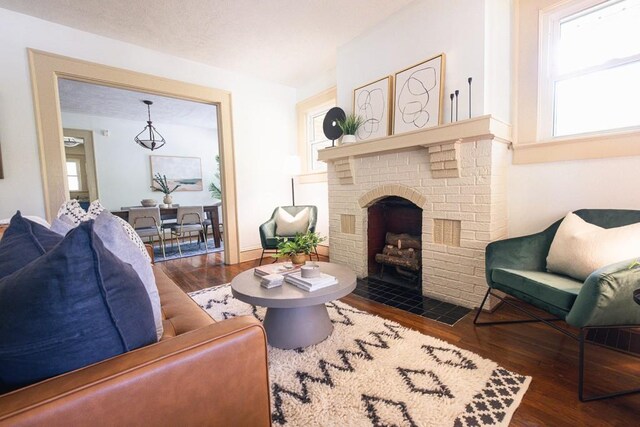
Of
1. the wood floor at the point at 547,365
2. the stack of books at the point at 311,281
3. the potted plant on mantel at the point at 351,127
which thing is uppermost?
the potted plant on mantel at the point at 351,127

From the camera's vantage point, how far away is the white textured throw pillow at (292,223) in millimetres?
3629

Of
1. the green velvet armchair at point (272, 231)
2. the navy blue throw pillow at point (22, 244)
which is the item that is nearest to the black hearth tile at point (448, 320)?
the green velvet armchair at point (272, 231)

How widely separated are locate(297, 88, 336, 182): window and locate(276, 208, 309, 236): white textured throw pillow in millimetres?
754

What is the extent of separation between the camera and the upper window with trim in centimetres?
195

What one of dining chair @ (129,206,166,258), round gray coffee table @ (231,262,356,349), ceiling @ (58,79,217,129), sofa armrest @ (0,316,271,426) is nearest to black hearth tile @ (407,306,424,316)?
round gray coffee table @ (231,262,356,349)

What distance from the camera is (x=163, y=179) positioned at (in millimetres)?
6176

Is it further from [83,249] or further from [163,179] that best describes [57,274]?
[163,179]

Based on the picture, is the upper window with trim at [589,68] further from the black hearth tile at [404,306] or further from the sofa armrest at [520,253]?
the black hearth tile at [404,306]

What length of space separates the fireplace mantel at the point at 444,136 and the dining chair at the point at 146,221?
3446 millimetres

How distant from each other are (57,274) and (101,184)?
6255 mm

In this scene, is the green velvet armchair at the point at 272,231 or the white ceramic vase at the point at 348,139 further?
the green velvet armchair at the point at 272,231

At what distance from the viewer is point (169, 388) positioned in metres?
0.66

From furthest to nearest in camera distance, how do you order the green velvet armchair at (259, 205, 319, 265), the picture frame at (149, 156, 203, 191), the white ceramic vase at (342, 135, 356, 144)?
the picture frame at (149, 156, 203, 191) < the green velvet armchair at (259, 205, 319, 265) < the white ceramic vase at (342, 135, 356, 144)

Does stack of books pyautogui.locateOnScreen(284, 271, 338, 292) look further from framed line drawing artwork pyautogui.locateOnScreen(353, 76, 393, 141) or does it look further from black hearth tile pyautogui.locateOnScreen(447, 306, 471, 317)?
framed line drawing artwork pyautogui.locateOnScreen(353, 76, 393, 141)
